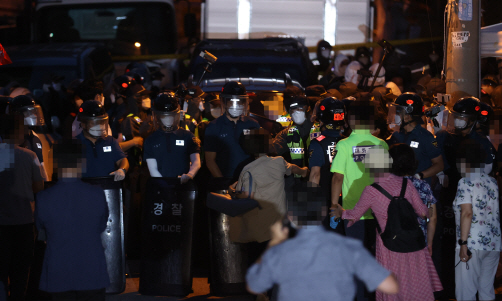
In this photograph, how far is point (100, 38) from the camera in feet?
52.4

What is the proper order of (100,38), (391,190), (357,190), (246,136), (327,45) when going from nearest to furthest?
(391,190), (246,136), (357,190), (327,45), (100,38)

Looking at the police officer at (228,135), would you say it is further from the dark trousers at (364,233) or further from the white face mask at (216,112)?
the white face mask at (216,112)

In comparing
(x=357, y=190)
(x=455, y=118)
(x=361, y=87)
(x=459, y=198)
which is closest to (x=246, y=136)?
(x=357, y=190)

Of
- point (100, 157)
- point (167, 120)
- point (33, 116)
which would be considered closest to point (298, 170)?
point (167, 120)

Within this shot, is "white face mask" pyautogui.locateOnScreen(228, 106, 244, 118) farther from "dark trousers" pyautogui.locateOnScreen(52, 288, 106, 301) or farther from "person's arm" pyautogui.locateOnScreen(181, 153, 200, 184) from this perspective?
"dark trousers" pyautogui.locateOnScreen(52, 288, 106, 301)

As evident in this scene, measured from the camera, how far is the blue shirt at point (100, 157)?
6.96 meters

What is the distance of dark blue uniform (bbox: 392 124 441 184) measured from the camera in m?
6.57

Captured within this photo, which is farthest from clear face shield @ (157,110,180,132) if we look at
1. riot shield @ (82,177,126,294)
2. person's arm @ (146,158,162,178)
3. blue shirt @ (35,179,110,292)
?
blue shirt @ (35,179,110,292)

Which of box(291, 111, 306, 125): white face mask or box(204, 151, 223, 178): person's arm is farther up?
box(291, 111, 306, 125): white face mask

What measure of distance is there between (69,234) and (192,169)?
92.2 inches

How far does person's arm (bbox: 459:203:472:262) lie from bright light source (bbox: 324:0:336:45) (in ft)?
27.9

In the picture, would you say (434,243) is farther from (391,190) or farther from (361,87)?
(361,87)

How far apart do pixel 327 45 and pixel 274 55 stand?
2.58 metres

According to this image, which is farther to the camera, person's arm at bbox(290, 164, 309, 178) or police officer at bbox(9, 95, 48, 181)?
police officer at bbox(9, 95, 48, 181)
